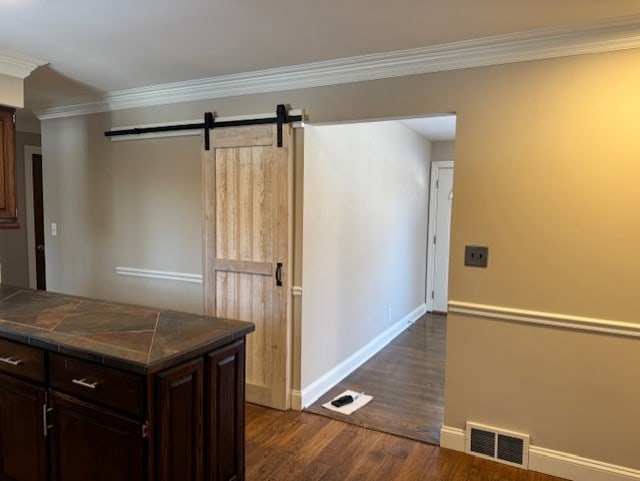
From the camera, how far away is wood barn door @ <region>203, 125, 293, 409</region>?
10.3ft

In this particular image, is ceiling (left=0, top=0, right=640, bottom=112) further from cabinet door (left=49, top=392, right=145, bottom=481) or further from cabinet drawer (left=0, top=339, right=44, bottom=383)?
cabinet door (left=49, top=392, right=145, bottom=481)

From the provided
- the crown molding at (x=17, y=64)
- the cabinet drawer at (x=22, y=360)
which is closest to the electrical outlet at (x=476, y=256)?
the cabinet drawer at (x=22, y=360)

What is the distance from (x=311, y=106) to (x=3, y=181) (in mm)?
2118

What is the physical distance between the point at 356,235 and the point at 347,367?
1179 mm

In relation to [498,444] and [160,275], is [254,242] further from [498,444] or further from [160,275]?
[498,444]

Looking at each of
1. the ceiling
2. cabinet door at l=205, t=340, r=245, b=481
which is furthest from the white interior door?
cabinet door at l=205, t=340, r=245, b=481

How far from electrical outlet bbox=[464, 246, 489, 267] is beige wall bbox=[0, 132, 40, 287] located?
5231mm

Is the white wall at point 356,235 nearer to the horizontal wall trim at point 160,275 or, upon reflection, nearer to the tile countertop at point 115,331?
the horizontal wall trim at point 160,275

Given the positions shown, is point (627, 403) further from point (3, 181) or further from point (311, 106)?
point (3, 181)

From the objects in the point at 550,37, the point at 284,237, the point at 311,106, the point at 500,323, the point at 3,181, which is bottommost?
the point at 500,323

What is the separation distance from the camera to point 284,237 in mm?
3113

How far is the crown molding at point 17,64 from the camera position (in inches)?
110

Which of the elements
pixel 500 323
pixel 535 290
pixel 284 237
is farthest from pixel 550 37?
pixel 284 237

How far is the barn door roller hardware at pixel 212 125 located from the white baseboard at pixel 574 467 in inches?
98.0
